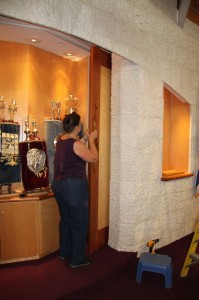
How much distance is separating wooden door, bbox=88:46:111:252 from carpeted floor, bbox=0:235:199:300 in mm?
274

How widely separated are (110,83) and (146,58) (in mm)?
511

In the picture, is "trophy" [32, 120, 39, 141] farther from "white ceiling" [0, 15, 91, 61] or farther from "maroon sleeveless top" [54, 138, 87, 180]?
"white ceiling" [0, 15, 91, 61]

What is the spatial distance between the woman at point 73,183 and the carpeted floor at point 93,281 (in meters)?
0.19

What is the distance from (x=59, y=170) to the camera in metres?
2.52

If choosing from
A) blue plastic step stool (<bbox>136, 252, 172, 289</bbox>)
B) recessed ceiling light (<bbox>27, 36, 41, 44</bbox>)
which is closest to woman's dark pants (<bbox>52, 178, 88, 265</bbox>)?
blue plastic step stool (<bbox>136, 252, 172, 289</bbox>)

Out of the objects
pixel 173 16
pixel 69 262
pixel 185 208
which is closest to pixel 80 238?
pixel 69 262

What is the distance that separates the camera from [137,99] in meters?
2.88

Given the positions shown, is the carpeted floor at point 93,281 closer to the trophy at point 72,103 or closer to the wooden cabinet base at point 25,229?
the wooden cabinet base at point 25,229

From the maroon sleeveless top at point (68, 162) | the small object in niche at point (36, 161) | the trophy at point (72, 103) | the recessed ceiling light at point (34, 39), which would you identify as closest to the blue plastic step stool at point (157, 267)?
the maroon sleeveless top at point (68, 162)

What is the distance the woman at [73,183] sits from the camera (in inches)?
96.3

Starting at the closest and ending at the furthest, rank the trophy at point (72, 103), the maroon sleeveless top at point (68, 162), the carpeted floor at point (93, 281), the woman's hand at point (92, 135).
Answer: the carpeted floor at point (93, 281) < the maroon sleeveless top at point (68, 162) < the woman's hand at point (92, 135) < the trophy at point (72, 103)

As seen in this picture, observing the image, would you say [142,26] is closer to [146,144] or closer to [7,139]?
[146,144]

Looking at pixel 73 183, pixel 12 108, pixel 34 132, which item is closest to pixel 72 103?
pixel 34 132

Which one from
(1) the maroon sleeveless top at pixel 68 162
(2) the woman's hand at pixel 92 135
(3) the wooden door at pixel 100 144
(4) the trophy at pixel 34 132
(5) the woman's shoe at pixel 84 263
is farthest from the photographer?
(4) the trophy at pixel 34 132
